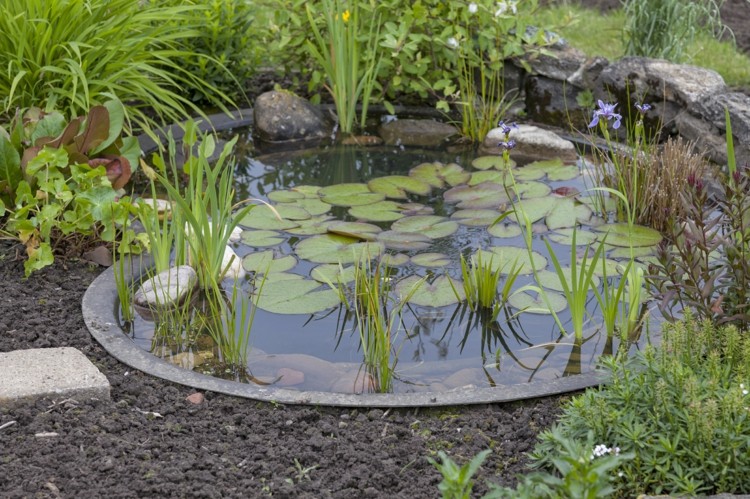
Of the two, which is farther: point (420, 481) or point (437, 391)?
point (437, 391)

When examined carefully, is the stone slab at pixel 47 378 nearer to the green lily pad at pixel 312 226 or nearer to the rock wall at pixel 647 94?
the green lily pad at pixel 312 226

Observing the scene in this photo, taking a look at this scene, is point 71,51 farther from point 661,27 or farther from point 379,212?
point 661,27

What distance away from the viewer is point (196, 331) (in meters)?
3.30

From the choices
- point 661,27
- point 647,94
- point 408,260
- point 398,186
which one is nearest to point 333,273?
point 408,260

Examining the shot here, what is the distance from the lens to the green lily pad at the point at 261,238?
3.92 m

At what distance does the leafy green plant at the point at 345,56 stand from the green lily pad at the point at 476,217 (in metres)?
1.34

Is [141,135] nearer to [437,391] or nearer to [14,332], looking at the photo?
[14,332]

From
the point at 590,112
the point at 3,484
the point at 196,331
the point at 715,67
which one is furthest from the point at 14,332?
the point at 715,67

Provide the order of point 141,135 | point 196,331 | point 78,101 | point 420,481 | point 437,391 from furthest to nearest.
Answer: point 141,135, point 78,101, point 196,331, point 437,391, point 420,481

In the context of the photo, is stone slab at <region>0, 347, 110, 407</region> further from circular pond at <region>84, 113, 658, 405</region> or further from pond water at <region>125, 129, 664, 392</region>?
pond water at <region>125, 129, 664, 392</region>

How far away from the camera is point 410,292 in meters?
3.22

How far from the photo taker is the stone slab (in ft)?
8.78

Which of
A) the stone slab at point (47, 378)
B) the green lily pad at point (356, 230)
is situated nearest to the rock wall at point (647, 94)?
the green lily pad at point (356, 230)

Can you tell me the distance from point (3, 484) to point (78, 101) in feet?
6.97
